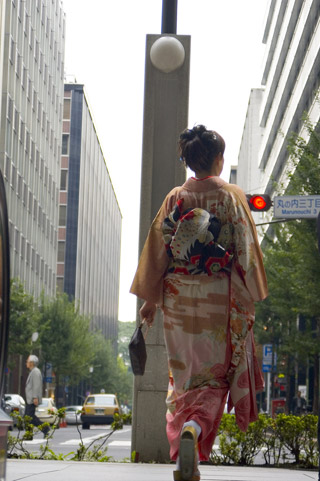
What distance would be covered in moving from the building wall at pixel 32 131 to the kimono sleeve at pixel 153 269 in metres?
55.3

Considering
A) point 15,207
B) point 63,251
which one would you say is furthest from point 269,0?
point 63,251

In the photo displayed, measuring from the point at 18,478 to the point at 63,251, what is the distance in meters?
105

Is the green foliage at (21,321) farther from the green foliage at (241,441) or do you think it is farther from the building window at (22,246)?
the green foliage at (241,441)

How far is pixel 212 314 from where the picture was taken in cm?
532

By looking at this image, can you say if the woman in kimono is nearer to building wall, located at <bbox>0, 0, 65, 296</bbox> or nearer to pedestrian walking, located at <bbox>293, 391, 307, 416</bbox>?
pedestrian walking, located at <bbox>293, 391, 307, 416</bbox>

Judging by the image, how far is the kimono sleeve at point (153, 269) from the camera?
5.45m

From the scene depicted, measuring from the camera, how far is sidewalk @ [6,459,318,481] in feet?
24.1

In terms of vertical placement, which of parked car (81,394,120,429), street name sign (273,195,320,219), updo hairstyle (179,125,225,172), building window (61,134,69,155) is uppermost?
building window (61,134,69,155)

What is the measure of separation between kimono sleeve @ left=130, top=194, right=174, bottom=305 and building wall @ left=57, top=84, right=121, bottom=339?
93.5 metres

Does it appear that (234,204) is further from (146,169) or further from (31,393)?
(31,393)

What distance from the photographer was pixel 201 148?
5.57 meters

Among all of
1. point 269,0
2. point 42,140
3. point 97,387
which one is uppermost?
point 269,0

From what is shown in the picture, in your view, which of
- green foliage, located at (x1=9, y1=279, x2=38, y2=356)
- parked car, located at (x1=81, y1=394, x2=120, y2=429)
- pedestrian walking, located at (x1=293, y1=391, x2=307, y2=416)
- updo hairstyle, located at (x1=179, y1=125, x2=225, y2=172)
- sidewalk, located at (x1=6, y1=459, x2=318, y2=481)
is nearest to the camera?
updo hairstyle, located at (x1=179, y1=125, x2=225, y2=172)

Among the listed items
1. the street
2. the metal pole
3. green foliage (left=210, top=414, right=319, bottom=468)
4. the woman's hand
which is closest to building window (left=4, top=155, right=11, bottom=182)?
the street
